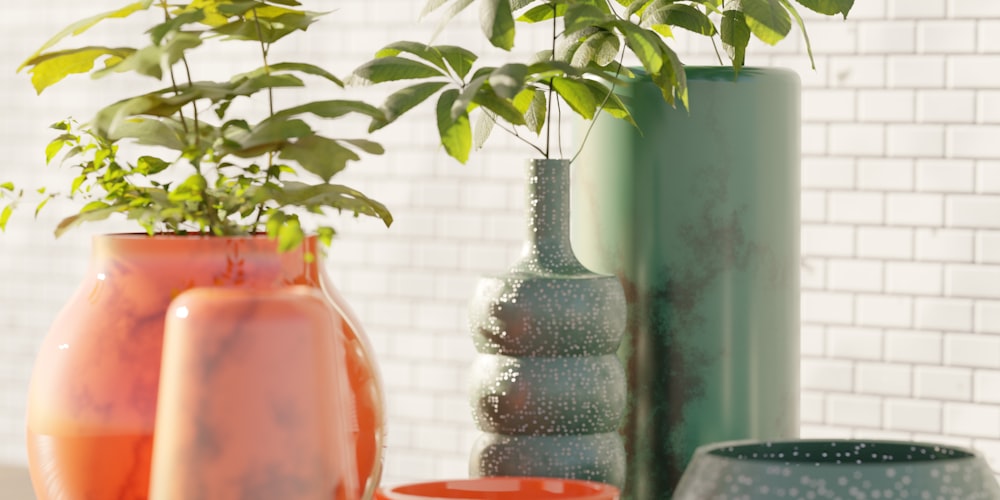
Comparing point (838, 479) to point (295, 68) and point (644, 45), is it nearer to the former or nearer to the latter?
point (644, 45)

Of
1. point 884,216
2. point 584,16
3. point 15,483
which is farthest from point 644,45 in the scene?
point 884,216

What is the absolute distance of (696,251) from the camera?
105 cm

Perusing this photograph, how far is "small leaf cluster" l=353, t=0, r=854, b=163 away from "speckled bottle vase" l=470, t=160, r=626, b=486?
0.08 meters

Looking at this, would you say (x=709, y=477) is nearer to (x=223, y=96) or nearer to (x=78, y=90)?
(x=223, y=96)

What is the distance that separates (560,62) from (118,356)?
340 mm

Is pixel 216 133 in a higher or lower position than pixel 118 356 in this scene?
higher

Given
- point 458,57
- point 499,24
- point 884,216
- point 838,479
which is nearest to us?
point 838,479

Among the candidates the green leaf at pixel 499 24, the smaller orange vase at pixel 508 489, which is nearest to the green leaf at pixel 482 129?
the green leaf at pixel 499 24

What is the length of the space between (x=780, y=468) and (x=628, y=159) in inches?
17.2

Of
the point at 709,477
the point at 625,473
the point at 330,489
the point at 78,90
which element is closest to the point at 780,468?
the point at 709,477

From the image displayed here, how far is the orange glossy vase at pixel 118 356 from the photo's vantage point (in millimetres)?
851

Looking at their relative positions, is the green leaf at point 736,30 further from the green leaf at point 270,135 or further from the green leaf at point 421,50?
the green leaf at point 270,135

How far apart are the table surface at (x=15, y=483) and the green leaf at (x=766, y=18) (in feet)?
2.41

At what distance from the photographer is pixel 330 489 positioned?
31.1 inches
